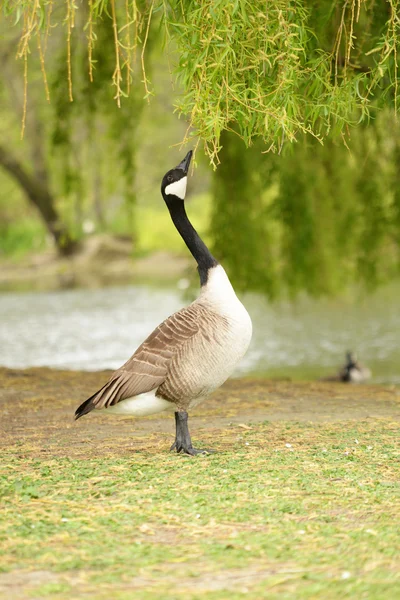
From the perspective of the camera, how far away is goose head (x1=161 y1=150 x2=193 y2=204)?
220 inches

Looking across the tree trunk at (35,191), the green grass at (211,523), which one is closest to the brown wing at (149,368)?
the green grass at (211,523)

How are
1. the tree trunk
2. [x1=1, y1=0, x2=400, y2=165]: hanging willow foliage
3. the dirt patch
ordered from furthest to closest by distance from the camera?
the tree trunk → the dirt patch → [x1=1, y1=0, x2=400, y2=165]: hanging willow foliage

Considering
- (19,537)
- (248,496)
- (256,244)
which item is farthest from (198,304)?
(256,244)

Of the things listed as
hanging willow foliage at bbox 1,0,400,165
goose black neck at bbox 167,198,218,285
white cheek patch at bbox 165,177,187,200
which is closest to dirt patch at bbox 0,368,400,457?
goose black neck at bbox 167,198,218,285

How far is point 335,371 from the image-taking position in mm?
13477

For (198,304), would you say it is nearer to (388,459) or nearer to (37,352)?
(388,459)

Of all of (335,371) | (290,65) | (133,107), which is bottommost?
(335,371)

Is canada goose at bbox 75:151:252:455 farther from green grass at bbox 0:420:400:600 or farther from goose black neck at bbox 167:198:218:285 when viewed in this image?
green grass at bbox 0:420:400:600

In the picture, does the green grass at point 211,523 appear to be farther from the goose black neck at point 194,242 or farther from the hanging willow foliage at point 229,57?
the hanging willow foliage at point 229,57

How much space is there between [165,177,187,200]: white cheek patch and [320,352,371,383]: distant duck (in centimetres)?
675

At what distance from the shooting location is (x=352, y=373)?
1243cm

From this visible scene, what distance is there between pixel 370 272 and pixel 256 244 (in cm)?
160

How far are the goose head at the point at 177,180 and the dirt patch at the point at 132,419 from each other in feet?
4.89

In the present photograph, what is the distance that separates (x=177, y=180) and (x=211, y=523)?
95.3 inches
